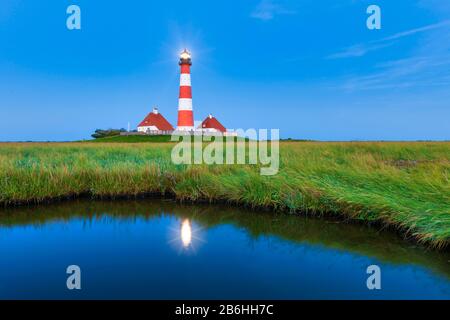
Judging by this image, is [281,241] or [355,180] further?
[355,180]

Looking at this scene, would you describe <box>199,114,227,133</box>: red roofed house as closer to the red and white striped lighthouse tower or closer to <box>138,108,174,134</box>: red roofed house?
<box>138,108,174,134</box>: red roofed house

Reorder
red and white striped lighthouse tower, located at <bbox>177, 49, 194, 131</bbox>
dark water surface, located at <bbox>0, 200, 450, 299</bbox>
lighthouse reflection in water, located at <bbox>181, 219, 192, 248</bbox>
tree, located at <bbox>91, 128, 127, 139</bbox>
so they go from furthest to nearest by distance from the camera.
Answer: tree, located at <bbox>91, 128, 127, 139</bbox>, red and white striped lighthouse tower, located at <bbox>177, 49, 194, 131</bbox>, lighthouse reflection in water, located at <bbox>181, 219, 192, 248</bbox>, dark water surface, located at <bbox>0, 200, 450, 299</bbox>

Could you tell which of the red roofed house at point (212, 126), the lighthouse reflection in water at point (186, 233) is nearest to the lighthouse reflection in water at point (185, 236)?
the lighthouse reflection in water at point (186, 233)

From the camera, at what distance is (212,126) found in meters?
50.3

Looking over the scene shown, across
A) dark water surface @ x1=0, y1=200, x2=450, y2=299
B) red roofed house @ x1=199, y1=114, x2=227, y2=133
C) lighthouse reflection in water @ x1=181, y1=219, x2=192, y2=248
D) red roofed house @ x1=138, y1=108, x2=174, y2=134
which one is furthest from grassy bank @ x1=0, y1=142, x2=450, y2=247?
red roofed house @ x1=138, y1=108, x2=174, y2=134

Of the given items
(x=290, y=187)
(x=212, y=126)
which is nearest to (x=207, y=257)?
(x=290, y=187)

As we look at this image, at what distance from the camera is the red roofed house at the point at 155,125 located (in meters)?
50.5

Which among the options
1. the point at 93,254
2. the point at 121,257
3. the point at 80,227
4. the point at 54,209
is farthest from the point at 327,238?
the point at 54,209

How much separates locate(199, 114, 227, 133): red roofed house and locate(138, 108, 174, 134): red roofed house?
18.5ft

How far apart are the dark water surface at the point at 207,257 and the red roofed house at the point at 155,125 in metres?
43.4

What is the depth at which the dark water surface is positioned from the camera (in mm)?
4148

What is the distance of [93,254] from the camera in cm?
551

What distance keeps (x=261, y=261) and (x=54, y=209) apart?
596cm
